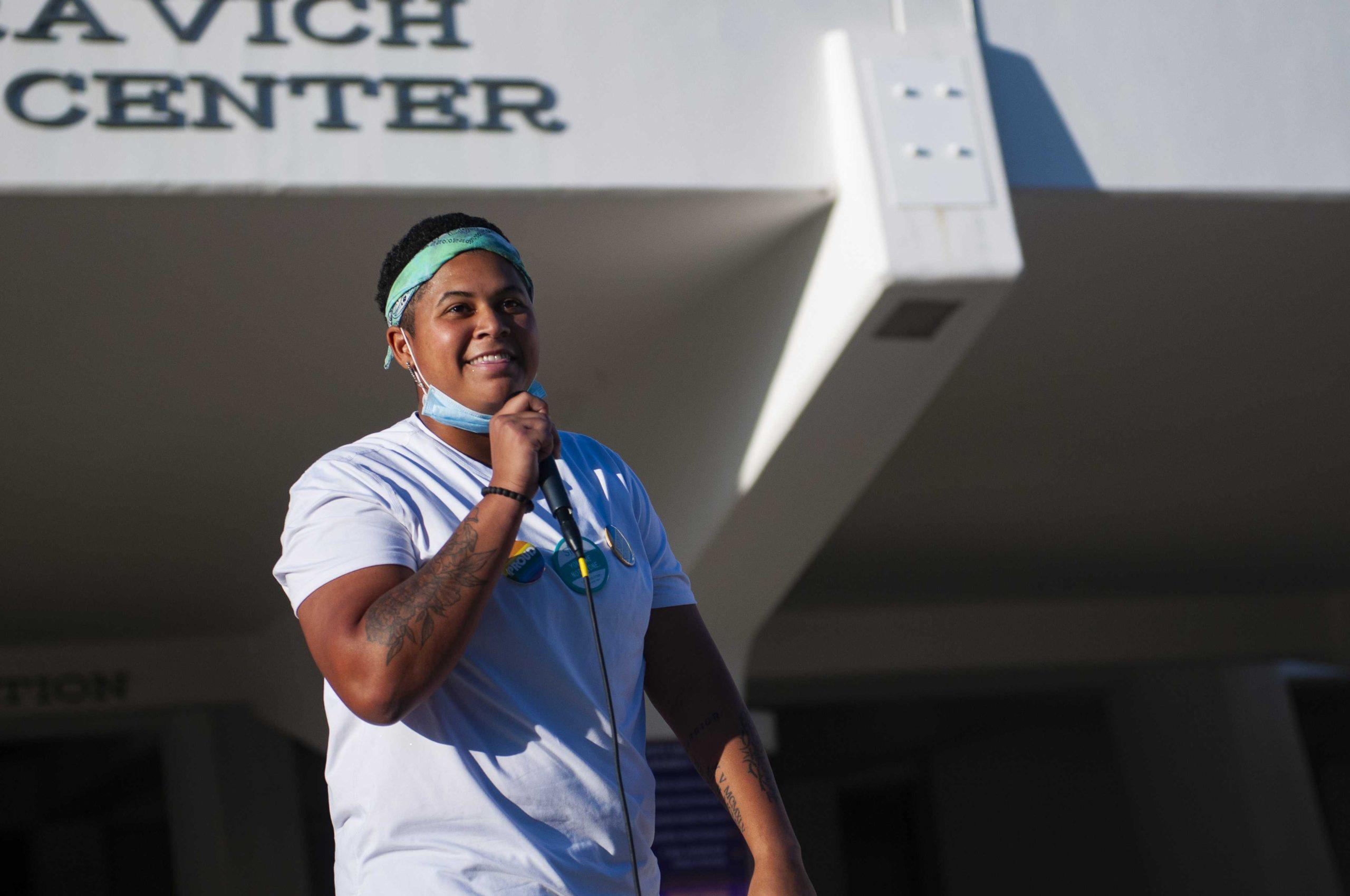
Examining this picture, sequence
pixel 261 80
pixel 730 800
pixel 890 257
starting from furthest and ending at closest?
pixel 890 257 < pixel 261 80 < pixel 730 800

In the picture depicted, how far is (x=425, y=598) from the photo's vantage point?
1.42 meters

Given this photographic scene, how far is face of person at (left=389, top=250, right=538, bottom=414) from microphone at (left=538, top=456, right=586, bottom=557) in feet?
0.62

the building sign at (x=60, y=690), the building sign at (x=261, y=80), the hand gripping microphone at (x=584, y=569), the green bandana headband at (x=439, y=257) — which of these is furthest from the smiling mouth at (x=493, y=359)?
the building sign at (x=60, y=690)

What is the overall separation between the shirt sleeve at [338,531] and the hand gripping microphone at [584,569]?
17 centimetres

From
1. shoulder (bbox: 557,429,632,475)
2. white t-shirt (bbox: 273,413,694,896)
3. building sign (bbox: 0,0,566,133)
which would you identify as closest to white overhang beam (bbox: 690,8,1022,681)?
building sign (bbox: 0,0,566,133)

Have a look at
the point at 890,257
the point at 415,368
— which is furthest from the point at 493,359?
the point at 890,257

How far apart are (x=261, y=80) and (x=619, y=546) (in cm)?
278

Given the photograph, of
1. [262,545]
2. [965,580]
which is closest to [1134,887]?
[965,580]

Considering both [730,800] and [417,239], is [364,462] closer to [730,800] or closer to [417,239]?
[417,239]

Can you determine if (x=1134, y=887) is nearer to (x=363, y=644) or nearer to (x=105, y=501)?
(x=105, y=501)

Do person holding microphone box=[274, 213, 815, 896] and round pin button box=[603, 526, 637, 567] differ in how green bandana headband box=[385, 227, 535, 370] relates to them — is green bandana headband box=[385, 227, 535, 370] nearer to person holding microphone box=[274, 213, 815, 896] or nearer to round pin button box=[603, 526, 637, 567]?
person holding microphone box=[274, 213, 815, 896]

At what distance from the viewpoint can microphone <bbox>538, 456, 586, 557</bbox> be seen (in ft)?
5.23

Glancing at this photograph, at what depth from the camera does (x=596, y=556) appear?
65.7 inches

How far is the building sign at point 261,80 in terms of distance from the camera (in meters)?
3.86
